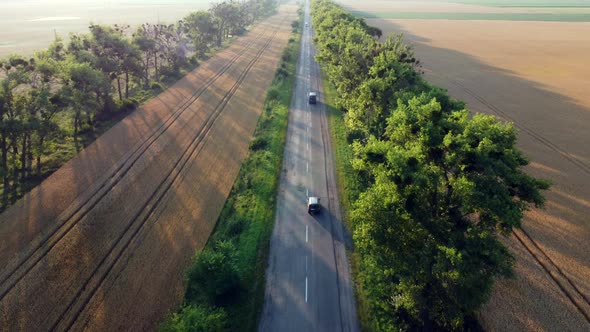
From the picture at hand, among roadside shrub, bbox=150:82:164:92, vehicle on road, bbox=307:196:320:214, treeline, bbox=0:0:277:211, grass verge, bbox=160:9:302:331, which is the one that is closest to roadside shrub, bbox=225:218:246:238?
grass verge, bbox=160:9:302:331

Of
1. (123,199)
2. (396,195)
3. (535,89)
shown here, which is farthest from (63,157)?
(535,89)

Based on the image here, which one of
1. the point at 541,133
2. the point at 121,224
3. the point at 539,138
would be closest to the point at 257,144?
the point at 121,224

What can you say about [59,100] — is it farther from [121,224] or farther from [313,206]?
[313,206]

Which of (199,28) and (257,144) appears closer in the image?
(257,144)

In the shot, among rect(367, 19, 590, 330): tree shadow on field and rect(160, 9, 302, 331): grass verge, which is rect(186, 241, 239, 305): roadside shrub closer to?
rect(160, 9, 302, 331): grass verge

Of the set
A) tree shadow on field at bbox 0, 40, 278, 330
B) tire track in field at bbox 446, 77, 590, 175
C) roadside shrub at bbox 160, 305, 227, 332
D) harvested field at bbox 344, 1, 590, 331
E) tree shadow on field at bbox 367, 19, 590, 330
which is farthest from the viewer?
tire track in field at bbox 446, 77, 590, 175

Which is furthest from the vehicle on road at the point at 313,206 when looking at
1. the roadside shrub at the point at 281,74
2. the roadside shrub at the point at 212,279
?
the roadside shrub at the point at 281,74

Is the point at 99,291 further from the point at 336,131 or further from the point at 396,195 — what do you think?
the point at 336,131
